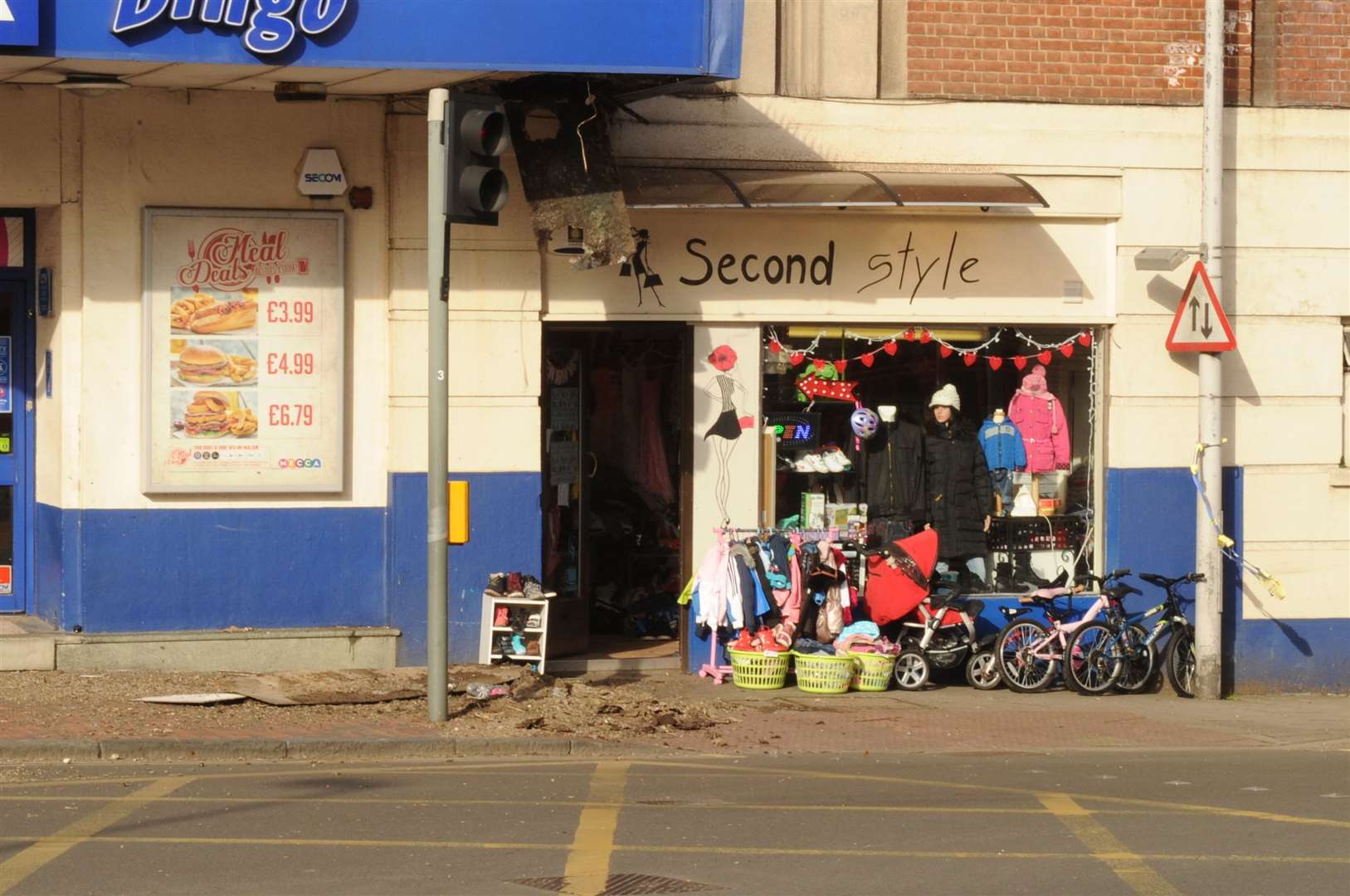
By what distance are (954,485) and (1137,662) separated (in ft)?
6.12

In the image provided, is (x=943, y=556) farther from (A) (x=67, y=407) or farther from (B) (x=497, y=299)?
(A) (x=67, y=407)

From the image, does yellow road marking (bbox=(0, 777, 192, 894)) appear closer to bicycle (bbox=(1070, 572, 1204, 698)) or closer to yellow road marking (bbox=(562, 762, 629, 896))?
yellow road marking (bbox=(562, 762, 629, 896))

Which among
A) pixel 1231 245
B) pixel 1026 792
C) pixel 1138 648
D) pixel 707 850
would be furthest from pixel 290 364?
pixel 1231 245

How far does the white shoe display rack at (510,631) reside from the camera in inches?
464

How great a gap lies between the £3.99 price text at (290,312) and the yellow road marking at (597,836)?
420 cm

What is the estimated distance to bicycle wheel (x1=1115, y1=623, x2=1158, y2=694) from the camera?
12.4 meters

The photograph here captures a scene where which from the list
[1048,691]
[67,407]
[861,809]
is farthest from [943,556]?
[67,407]

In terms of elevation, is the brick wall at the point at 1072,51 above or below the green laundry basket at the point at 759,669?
above

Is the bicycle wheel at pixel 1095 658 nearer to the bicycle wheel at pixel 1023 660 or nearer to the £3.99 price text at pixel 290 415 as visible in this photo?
the bicycle wheel at pixel 1023 660

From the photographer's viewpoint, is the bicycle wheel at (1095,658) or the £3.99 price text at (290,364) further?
the bicycle wheel at (1095,658)

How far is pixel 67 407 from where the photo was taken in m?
11.5

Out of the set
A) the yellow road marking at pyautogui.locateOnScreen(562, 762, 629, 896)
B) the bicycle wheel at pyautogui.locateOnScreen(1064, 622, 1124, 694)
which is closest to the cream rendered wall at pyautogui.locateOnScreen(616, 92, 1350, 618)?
the bicycle wheel at pyautogui.locateOnScreen(1064, 622, 1124, 694)

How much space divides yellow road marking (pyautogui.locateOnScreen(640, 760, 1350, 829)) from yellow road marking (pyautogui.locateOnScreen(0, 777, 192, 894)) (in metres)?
2.68

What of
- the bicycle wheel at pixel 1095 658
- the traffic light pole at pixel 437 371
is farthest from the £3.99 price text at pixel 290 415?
the bicycle wheel at pixel 1095 658
